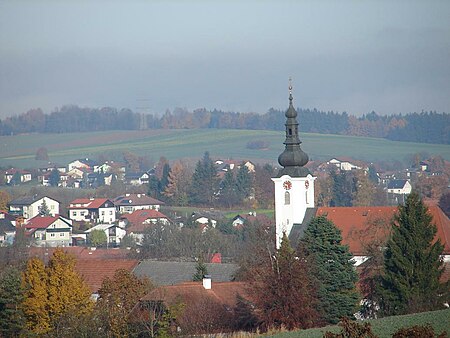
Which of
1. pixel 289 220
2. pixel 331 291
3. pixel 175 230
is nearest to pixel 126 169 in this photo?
pixel 175 230

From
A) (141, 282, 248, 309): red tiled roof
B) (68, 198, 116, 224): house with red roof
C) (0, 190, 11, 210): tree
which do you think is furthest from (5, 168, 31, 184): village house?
(141, 282, 248, 309): red tiled roof

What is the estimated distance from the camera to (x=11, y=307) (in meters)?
34.2

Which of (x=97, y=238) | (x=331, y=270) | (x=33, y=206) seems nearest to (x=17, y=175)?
(x=33, y=206)

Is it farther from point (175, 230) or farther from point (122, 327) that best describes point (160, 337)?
point (175, 230)

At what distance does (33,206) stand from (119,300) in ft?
251

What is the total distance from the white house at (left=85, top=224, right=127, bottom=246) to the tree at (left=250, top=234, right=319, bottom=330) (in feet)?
169

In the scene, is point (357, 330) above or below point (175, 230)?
above

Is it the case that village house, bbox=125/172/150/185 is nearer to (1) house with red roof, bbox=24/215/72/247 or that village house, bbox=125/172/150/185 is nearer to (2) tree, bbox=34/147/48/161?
A: (2) tree, bbox=34/147/48/161

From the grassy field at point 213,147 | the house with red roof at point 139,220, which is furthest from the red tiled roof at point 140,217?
the grassy field at point 213,147

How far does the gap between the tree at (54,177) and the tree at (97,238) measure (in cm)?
6438

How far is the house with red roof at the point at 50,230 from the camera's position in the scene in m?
88.5

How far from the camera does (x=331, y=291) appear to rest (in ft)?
120

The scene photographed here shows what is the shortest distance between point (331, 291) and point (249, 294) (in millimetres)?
3480

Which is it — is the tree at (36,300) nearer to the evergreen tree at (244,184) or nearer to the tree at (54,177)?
the evergreen tree at (244,184)
